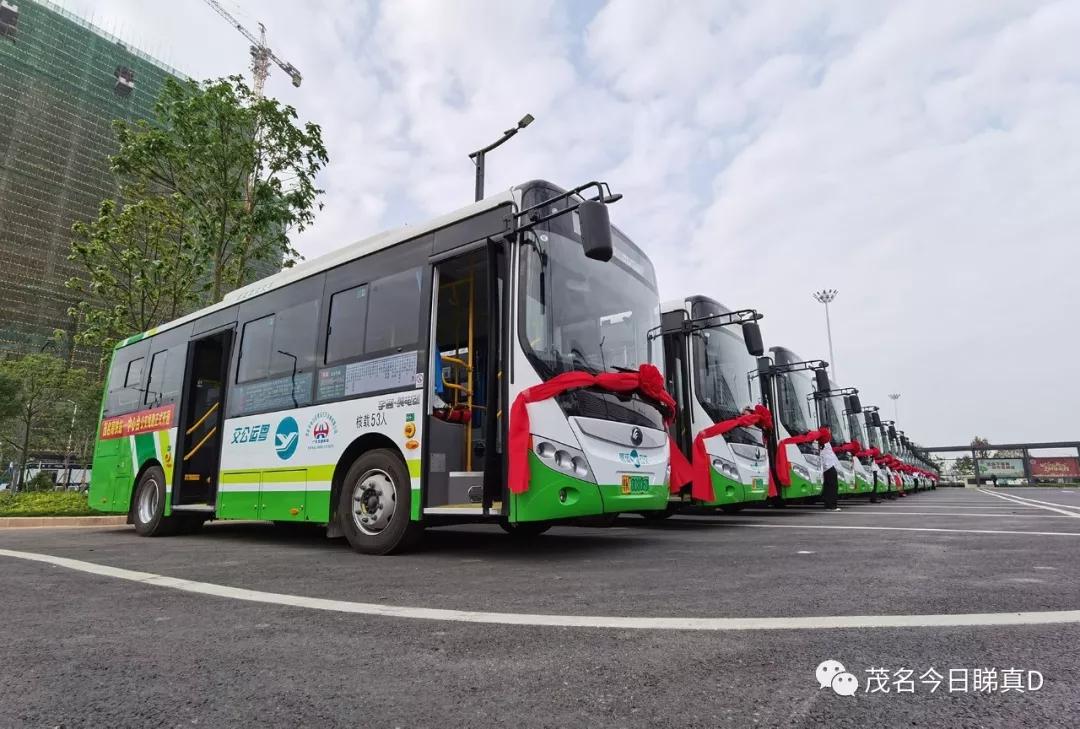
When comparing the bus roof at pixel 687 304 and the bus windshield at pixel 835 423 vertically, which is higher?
the bus roof at pixel 687 304

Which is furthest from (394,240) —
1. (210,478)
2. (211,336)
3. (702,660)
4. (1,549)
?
(1,549)

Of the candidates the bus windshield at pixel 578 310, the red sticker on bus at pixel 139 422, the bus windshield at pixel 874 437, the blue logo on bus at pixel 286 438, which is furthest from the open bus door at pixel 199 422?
the bus windshield at pixel 874 437

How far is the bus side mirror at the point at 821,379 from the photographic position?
12039 mm

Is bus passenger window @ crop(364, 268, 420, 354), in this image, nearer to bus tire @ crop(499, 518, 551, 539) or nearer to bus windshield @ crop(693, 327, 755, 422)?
bus tire @ crop(499, 518, 551, 539)

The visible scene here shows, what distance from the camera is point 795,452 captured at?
34.9ft

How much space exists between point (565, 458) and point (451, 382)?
1.71 metres

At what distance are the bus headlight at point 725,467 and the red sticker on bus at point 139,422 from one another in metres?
7.68

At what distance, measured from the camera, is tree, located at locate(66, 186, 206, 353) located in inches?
580

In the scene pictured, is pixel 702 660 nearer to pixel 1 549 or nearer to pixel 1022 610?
pixel 1022 610

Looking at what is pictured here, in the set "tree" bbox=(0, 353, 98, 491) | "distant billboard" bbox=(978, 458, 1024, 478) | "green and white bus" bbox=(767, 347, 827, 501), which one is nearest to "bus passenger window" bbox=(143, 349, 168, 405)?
"green and white bus" bbox=(767, 347, 827, 501)

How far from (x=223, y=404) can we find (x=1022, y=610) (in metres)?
7.99

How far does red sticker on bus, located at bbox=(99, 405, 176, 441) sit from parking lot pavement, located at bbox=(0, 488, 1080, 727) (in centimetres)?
426

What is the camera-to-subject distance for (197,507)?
25.8ft

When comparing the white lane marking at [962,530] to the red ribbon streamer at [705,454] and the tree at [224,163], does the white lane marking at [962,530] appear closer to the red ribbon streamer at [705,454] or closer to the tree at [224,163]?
the red ribbon streamer at [705,454]
